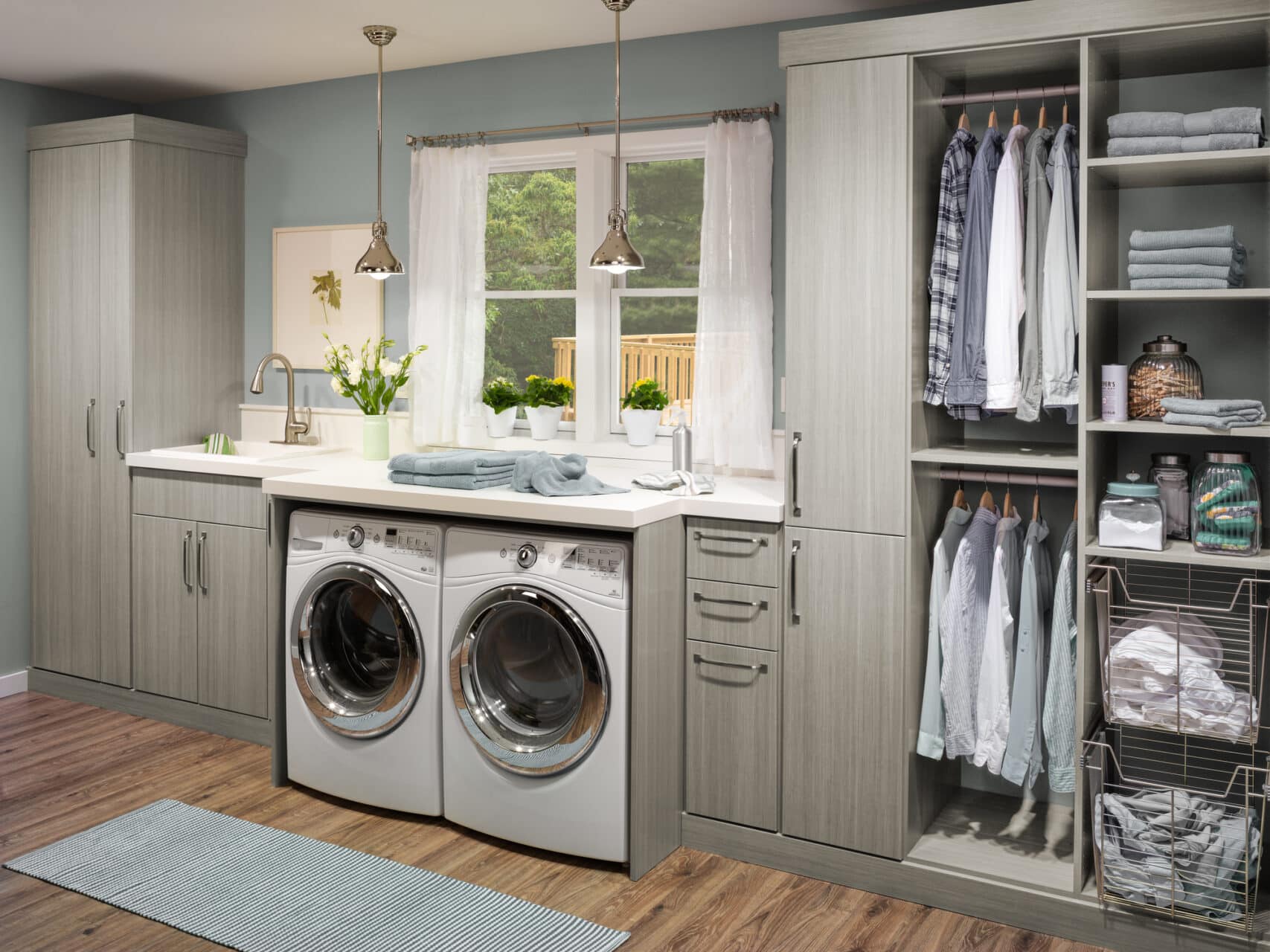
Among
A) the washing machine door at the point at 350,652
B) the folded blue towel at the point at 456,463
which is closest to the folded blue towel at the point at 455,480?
the folded blue towel at the point at 456,463

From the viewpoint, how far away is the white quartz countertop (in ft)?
9.74

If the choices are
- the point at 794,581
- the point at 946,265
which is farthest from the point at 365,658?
the point at 946,265

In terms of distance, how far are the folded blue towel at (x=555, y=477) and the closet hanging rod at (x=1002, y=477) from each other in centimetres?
93

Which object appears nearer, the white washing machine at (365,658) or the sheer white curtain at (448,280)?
the white washing machine at (365,658)

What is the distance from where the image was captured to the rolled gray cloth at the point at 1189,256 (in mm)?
2535

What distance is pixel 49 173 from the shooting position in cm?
443

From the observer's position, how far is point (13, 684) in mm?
4590

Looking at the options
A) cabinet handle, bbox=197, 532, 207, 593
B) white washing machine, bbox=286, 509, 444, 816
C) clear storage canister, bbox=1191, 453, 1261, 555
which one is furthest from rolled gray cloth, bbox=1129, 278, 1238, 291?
cabinet handle, bbox=197, 532, 207, 593

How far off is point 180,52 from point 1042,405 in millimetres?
3271

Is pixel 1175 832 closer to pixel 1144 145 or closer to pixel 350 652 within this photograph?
pixel 1144 145

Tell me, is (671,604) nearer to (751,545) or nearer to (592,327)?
(751,545)

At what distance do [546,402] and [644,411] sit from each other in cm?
42

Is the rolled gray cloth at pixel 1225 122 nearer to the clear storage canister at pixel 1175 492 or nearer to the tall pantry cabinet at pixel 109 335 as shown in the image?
the clear storage canister at pixel 1175 492

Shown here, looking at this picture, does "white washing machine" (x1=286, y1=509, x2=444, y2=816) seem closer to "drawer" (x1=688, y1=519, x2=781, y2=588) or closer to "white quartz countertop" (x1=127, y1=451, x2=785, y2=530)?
"white quartz countertop" (x1=127, y1=451, x2=785, y2=530)
